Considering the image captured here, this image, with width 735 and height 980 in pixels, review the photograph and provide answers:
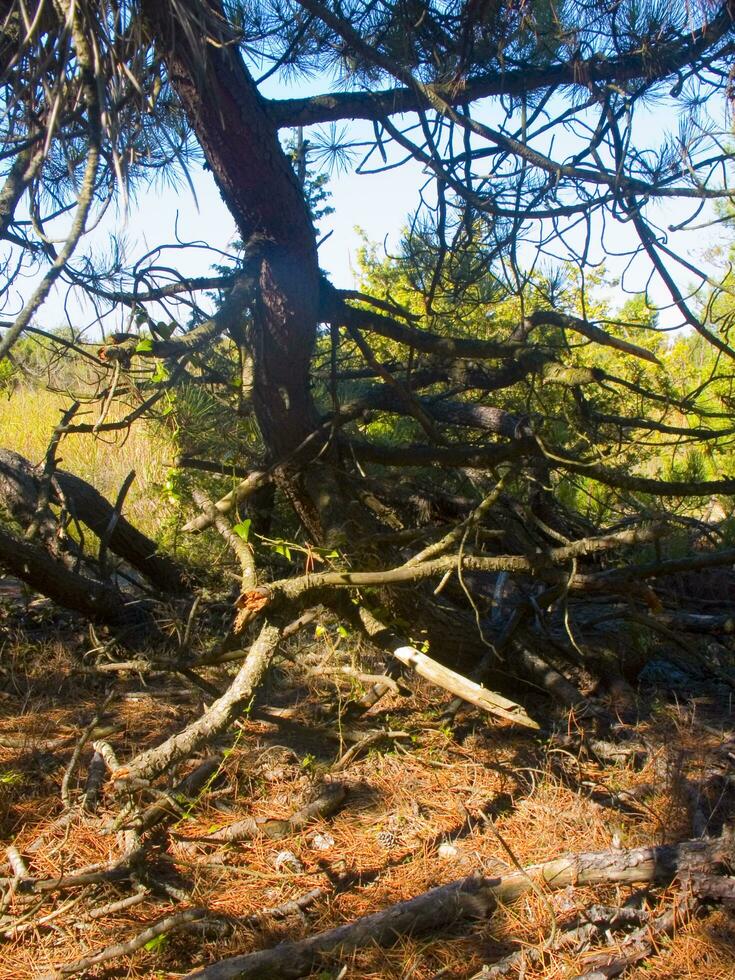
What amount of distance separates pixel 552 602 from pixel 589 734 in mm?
559

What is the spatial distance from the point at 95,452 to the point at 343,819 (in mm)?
4660

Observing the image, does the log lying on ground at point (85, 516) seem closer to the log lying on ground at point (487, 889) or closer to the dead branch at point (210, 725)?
the dead branch at point (210, 725)

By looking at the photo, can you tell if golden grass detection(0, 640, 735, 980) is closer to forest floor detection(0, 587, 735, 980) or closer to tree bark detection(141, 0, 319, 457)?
forest floor detection(0, 587, 735, 980)

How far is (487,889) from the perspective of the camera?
247 centimetres

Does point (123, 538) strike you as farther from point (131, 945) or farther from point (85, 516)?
point (131, 945)

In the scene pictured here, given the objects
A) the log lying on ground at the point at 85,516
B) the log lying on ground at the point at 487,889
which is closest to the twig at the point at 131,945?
the log lying on ground at the point at 487,889

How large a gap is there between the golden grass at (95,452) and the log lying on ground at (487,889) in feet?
9.98

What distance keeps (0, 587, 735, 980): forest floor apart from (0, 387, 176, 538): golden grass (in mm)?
1654

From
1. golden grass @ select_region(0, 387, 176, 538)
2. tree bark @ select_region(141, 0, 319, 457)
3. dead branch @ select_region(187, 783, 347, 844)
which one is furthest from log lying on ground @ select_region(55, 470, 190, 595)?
dead branch @ select_region(187, 783, 347, 844)

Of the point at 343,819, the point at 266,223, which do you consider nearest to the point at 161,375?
the point at 266,223

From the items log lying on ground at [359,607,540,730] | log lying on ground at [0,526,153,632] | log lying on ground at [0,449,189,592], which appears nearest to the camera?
log lying on ground at [359,607,540,730]

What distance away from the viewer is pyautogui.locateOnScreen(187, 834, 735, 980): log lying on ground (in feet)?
7.36

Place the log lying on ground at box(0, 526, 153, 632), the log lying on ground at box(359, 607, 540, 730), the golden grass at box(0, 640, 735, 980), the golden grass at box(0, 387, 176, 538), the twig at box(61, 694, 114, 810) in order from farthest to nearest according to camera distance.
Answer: the golden grass at box(0, 387, 176, 538), the log lying on ground at box(0, 526, 153, 632), the twig at box(61, 694, 114, 810), the log lying on ground at box(359, 607, 540, 730), the golden grass at box(0, 640, 735, 980)

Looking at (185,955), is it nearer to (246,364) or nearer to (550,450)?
(246,364)
